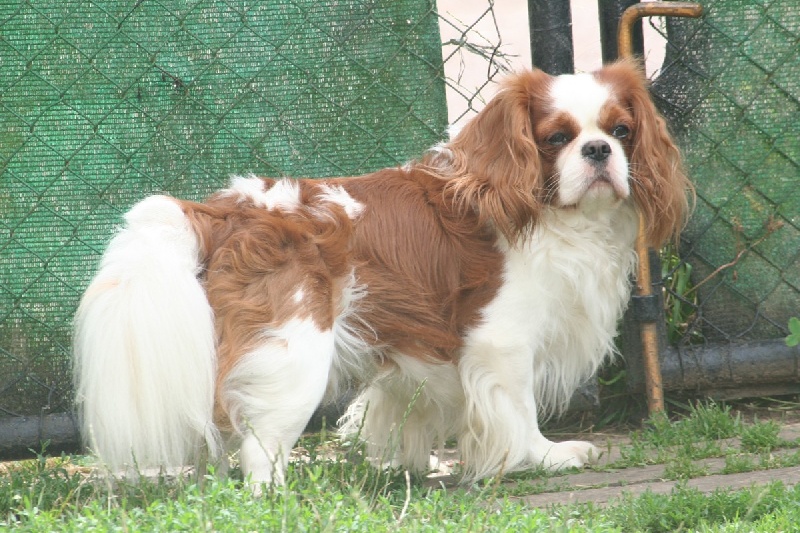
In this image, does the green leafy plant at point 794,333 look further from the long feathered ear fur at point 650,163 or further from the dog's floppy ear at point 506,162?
the dog's floppy ear at point 506,162

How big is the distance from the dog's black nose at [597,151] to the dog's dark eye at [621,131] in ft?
0.47

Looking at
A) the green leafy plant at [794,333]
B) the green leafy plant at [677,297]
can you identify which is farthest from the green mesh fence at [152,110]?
the green leafy plant at [794,333]

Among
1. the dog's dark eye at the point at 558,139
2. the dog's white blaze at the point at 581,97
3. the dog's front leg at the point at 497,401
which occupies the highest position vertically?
the dog's white blaze at the point at 581,97

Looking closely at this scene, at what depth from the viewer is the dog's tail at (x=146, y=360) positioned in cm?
326

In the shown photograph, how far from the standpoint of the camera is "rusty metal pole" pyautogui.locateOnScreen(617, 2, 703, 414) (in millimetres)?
4238

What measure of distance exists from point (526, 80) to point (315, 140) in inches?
40.2

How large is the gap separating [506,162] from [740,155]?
55.2 inches

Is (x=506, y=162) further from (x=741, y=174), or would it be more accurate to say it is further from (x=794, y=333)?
A: (x=794, y=333)

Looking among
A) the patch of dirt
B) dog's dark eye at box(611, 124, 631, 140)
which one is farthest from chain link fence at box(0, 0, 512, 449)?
the patch of dirt

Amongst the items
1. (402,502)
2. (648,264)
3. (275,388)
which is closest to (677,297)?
(648,264)

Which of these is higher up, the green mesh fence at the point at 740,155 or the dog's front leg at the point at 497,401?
the green mesh fence at the point at 740,155

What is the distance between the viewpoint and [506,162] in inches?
148

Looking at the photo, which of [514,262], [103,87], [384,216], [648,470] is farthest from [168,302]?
[648,470]

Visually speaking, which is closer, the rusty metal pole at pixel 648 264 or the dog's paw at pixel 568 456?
the dog's paw at pixel 568 456
